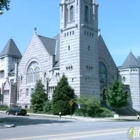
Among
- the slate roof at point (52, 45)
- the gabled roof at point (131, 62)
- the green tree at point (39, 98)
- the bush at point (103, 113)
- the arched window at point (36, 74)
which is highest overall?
the slate roof at point (52, 45)

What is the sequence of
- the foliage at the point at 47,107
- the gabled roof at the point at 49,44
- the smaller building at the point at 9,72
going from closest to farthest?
the foliage at the point at 47,107
the gabled roof at the point at 49,44
the smaller building at the point at 9,72

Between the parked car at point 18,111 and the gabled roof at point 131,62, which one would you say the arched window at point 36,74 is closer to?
the parked car at point 18,111

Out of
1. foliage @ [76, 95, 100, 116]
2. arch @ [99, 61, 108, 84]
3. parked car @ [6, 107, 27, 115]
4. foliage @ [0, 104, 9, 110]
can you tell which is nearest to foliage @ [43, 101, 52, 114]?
parked car @ [6, 107, 27, 115]

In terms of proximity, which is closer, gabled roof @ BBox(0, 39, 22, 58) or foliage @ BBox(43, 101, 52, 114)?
foliage @ BBox(43, 101, 52, 114)

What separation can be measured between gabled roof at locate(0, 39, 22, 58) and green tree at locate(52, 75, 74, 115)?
24991 millimetres

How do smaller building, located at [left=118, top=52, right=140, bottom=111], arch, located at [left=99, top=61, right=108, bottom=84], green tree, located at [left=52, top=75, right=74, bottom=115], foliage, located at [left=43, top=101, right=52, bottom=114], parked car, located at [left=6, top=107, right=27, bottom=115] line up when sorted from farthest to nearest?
smaller building, located at [left=118, top=52, right=140, bottom=111] → arch, located at [left=99, top=61, right=108, bottom=84] → foliage, located at [left=43, top=101, right=52, bottom=114] → green tree, located at [left=52, top=75, right=74, bottom=115] → parked car, located at [left=6, top=107, right=27, bottom=115]

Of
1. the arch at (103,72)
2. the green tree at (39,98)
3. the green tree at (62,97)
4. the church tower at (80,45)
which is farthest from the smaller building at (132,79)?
the green tree at (39,98)

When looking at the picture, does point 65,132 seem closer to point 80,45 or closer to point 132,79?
point 80,45

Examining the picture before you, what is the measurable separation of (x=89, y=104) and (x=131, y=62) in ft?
71.4

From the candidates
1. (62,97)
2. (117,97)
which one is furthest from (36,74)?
(117,97)

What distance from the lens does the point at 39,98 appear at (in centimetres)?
5206

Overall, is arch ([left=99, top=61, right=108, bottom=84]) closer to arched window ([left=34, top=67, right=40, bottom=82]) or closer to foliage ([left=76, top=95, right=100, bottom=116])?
foliage ([left=76, top=95, right=100, bottom=116])

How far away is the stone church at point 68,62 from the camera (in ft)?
164

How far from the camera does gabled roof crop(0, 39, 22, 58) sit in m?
68.9
